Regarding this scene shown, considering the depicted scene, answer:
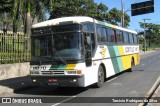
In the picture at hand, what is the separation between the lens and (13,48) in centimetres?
1886

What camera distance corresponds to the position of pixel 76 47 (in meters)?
12.3

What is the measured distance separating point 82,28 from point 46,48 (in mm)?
1576

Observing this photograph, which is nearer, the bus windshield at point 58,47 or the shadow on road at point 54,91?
the bus windshield at point 58,47

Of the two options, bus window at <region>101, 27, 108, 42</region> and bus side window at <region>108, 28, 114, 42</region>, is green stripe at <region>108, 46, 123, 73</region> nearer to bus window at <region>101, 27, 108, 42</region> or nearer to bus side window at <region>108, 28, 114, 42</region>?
bus side window at <region>108, 28, 114, 42</region>

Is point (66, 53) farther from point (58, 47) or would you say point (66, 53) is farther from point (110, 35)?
point (110, 35)

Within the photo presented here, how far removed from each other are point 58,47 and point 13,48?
23.0 feet

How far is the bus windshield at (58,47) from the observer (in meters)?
12.3

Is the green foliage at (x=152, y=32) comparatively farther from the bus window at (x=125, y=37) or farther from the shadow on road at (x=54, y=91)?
the shadow on road at (x=54, y=91)

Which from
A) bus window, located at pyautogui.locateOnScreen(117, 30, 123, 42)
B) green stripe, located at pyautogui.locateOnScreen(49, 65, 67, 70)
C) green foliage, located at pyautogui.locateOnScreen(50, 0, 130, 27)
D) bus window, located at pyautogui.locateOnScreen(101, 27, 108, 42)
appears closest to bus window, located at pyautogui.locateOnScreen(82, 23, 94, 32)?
bus window, located at pyautogui.locateOnScreen(101, 27, 108, 42)

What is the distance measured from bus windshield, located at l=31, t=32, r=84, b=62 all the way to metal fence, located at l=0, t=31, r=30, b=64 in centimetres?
543

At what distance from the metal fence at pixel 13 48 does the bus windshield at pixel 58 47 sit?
17.8 ft

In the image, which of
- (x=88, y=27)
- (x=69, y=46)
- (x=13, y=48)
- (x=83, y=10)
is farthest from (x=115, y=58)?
(x=83, y=10)

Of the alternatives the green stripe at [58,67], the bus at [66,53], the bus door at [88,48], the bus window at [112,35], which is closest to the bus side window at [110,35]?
the bus window at [112,35]

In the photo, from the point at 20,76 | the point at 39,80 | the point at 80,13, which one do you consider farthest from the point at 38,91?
the point at 80,13
